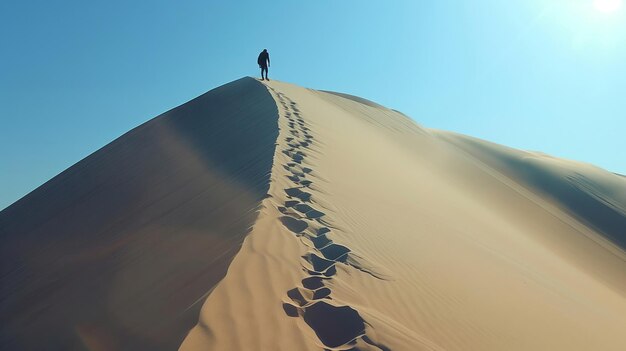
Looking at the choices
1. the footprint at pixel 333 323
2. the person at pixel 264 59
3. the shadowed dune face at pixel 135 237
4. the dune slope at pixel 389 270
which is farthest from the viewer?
the person at pixel 264 59

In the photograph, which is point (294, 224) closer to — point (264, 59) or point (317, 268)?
point (317, 268)

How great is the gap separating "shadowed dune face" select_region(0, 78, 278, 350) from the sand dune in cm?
3

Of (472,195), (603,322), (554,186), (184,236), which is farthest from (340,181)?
(554,186)

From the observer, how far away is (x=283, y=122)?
35.8 feet

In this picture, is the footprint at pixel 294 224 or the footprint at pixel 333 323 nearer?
the footprint at pixel 333 323

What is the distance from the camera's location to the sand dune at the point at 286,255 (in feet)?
11.9

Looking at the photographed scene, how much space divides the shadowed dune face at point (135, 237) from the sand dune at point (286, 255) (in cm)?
3

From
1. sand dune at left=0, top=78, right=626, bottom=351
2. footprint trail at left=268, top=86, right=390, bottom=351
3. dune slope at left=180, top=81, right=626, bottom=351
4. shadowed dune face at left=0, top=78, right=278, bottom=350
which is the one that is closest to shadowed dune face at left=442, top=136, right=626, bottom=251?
sand dune at left=0, top=78, right=626, bottom=351

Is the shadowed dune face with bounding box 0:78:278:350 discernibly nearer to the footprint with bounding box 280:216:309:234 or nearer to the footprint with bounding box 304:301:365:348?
the footprint with bounding box 280:216:309:234

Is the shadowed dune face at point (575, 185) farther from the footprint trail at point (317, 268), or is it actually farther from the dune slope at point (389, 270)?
the footprint trail at point (317, 268)

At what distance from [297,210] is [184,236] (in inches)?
49.6

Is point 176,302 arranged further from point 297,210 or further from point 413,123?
point 413,123

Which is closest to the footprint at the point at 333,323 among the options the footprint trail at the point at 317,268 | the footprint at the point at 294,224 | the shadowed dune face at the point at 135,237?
the footprint trail at the point at 317,268

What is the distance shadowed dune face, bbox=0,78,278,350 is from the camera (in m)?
3.99
